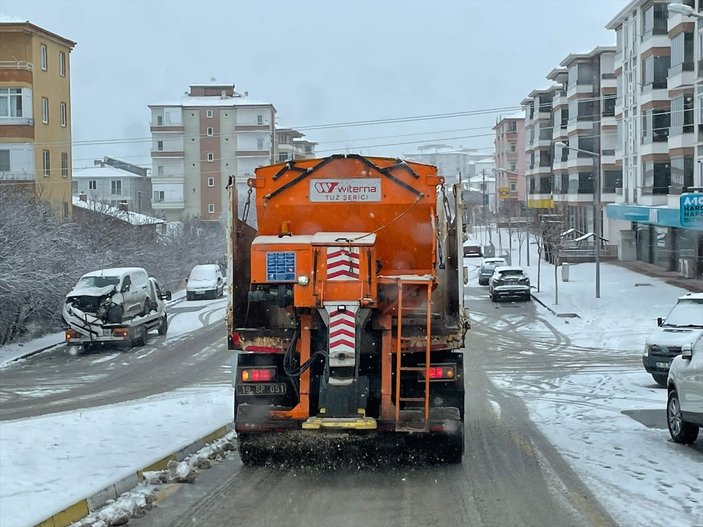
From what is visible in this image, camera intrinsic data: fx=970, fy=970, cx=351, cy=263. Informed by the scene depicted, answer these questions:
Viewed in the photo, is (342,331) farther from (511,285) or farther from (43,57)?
(43,57)

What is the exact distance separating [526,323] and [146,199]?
81.4 meters

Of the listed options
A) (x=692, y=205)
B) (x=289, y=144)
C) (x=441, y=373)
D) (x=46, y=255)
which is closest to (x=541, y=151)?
(x=289, y=144)

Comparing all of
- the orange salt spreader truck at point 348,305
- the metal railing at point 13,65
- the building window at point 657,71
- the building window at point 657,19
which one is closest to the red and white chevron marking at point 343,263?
the orange salt spreader truck at point 348,305

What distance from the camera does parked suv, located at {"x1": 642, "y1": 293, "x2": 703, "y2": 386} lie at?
19406 mm

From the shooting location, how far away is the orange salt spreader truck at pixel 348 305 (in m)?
10.2

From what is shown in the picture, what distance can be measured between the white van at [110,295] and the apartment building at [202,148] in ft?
209

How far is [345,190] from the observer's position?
1152 centimetres

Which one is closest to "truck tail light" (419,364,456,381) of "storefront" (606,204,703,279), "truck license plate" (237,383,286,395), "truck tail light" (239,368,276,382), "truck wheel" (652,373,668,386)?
"truck license plate" (237,383,286,395)

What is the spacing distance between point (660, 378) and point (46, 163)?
38.7 metres

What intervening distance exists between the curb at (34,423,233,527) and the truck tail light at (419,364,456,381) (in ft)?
9.79

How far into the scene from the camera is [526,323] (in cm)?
3750

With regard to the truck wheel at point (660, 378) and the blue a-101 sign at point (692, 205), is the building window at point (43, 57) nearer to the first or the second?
the blue a-101 sign at point (692, 205)

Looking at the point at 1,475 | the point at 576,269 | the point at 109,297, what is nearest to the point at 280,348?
the point at 1,475

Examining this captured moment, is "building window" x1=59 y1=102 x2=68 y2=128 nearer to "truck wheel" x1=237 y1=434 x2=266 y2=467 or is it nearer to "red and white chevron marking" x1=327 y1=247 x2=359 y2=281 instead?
"truck wheel" x1=237 y1=434 x2=266 y2=467
